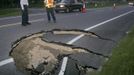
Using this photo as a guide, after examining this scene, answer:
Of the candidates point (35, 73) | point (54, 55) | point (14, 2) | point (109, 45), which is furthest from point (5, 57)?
point (14, 2)

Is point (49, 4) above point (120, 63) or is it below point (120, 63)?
above

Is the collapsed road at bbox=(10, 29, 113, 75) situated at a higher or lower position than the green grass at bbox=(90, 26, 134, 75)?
higher

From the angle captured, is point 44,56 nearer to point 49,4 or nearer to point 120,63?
point 120,63

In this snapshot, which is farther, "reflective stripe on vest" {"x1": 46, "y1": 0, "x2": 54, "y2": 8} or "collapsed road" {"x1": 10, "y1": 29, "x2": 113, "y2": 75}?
"reflective stripe on vest" {"x1": 46, "y1": 0, "x2": 54, "y2": 8}

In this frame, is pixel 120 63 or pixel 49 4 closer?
pixel 120 63

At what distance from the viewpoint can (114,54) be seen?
980 centimetres

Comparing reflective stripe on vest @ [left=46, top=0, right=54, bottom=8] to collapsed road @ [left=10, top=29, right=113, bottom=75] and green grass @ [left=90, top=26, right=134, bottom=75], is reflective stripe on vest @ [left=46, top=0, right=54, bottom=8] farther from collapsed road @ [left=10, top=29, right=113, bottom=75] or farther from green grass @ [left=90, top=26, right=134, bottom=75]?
green grass @ [left=90, top=26, right=134, bottom=75]

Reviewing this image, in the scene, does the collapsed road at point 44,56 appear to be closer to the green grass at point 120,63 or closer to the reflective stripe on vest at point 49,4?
the green grass at point 120,63

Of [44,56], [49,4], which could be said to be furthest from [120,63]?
[49,4]

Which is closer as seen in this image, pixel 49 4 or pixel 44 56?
pixel 44 56

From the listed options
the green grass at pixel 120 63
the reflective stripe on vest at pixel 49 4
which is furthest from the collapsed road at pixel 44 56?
the reflective stripe on vest at pixel 49 4

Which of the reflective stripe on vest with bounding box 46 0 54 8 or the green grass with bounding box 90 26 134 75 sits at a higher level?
the reflective stripe on vest with bounding box 46 0 54 8

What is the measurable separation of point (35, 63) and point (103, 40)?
537 cm

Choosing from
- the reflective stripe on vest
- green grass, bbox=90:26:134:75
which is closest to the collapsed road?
green grass, bbox=90:26:134:75
